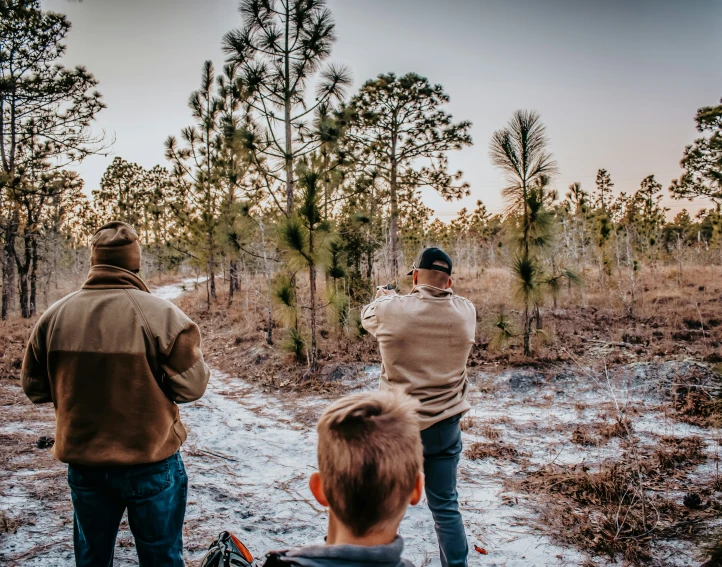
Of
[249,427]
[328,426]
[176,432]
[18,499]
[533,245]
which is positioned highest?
[533,245]

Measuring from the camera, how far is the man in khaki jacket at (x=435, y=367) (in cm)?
220

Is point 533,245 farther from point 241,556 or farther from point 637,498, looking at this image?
point 241,556

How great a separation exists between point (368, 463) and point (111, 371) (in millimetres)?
1231

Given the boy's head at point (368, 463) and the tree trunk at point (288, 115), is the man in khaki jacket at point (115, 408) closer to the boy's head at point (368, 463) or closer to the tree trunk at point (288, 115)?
the boy's head at point (368, 463)

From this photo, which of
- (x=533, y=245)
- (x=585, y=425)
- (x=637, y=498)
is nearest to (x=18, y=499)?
(x=637, y=498)

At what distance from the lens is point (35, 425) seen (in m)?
5.19

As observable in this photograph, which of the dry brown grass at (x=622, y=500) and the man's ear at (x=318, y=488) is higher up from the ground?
the man's ear at (x=318, y=488)

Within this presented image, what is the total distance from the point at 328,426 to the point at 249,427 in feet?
16.3

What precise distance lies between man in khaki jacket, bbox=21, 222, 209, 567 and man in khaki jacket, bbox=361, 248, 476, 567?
1077 millimetres

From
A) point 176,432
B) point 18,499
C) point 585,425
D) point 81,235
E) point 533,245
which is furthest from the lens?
point 81,235

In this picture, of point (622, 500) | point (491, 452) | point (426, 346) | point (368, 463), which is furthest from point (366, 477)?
point (491, 452)

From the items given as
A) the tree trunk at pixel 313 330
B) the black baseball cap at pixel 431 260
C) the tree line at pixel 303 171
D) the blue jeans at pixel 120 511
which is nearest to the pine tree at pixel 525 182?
the tree line at pixel 303 171

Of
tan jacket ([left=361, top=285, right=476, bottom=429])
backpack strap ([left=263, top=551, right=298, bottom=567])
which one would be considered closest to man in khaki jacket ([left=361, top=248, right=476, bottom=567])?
tan jacket ([left=361, top=285, right=476, bottom=429])

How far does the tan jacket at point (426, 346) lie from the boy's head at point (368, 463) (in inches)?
47.4
